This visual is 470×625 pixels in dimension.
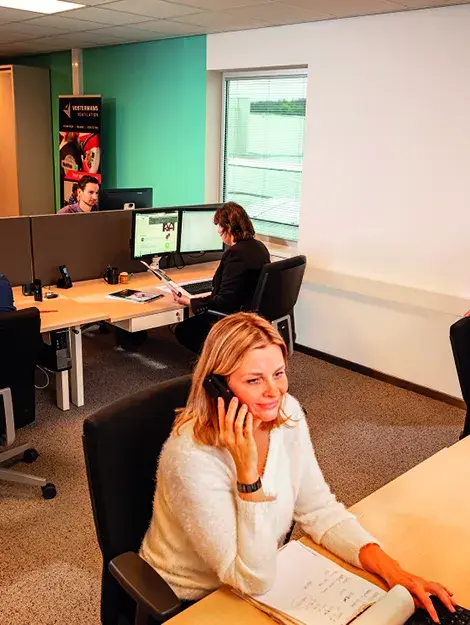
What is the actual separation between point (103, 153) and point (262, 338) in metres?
5.63

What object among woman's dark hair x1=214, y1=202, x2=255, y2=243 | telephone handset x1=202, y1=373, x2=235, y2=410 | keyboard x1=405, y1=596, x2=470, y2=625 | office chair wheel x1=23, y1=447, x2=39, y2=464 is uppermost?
woman's dark hair x1=214, y1=202, x2=255, y2=243

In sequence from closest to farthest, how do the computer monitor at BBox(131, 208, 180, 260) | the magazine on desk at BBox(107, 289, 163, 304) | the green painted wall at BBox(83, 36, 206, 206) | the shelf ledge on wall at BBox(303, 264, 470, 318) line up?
the magazine on desk at BBox(107, 289, 163, 304), the shelf ledge on wall at BBox(303, 264, 470, 318), the computer monitor at BBox(131, 208, 180, 260), the green painted wall at BBox(83, 36, 206, 206)

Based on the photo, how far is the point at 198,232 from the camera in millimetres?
4449

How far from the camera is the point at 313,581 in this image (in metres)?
1.29

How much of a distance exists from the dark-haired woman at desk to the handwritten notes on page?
7.73ft

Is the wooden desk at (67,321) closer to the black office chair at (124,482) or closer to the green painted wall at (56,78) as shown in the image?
the black office chair at (124,482)

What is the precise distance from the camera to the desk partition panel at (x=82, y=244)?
3.89 meters

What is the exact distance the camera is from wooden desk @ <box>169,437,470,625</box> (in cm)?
119

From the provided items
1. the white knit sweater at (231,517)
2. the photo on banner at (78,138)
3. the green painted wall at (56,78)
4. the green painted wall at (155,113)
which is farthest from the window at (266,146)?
the white knit sweater at (231,517)

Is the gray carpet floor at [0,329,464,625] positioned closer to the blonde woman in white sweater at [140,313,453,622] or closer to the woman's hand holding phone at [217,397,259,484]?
the blonde woman in white sweater at [140,313,453,622]

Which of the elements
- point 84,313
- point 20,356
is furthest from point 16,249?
point 20,356

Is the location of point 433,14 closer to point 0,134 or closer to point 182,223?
point 182,223

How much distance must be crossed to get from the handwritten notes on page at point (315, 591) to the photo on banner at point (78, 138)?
5.65 m

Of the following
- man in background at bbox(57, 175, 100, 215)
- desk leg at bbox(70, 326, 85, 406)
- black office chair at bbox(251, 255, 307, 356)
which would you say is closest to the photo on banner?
man in background at bbox(57, 175, 100, 215)
